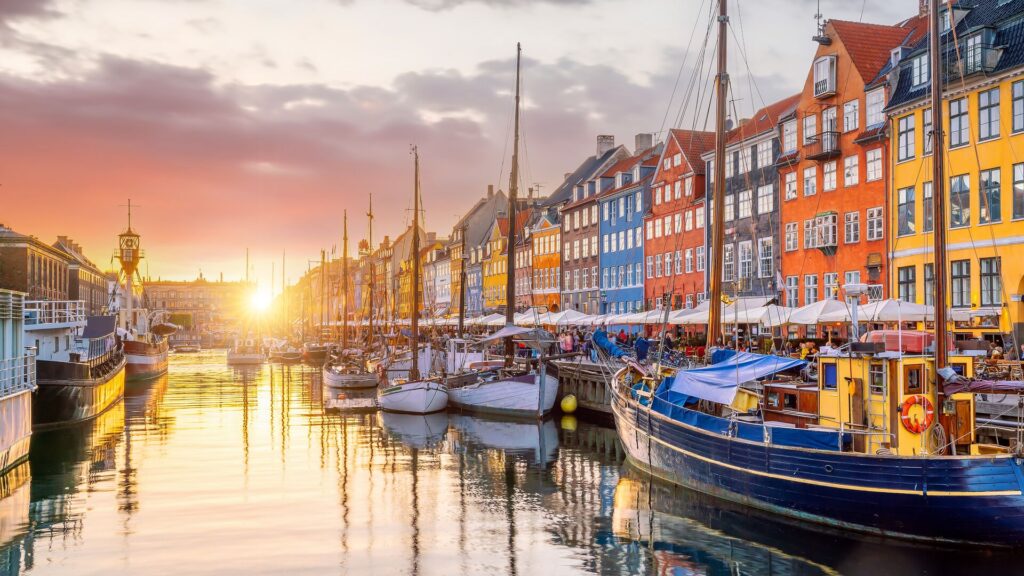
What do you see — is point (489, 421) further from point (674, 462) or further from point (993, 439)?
point (993, 439)

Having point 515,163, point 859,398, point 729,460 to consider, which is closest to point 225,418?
point 515,163

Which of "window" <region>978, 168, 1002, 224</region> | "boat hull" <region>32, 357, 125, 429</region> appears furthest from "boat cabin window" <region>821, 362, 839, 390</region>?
"boat hull" <region>32, 357, 125, 429</region>

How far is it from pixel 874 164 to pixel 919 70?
16.8ft

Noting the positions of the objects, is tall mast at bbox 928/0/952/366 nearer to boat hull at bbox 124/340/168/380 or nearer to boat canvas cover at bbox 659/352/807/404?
boat canvas cover at bbox 659/352/807/404

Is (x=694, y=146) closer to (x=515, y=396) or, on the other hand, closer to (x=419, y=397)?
(x=515, y=396)

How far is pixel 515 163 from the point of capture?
47.3 metres

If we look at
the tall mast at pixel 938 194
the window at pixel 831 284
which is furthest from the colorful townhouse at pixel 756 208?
the tall mast at pixel 938 194

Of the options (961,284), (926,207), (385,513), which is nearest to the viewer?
(385,513)

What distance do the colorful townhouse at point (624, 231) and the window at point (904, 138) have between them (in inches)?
1145

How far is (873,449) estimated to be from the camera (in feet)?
67.3

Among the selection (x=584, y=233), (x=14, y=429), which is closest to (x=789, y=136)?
(x=584, y=233)

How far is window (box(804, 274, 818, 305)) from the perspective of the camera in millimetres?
49781

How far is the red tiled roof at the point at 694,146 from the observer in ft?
210

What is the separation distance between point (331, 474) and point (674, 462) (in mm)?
10698
